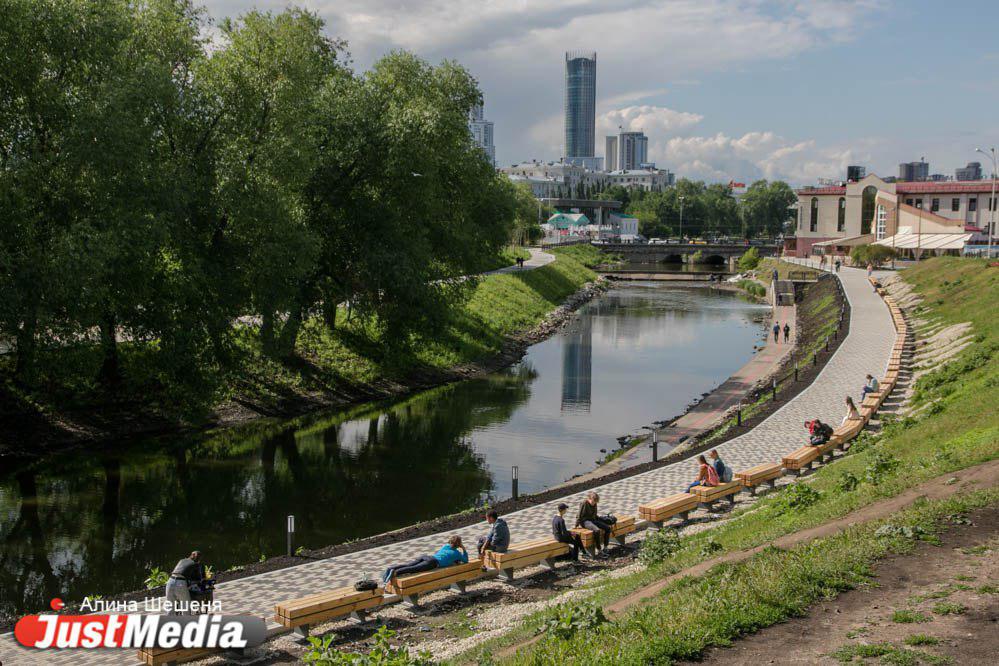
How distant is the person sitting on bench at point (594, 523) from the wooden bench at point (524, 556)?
2.13 feet

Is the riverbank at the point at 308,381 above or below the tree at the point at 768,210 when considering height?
below

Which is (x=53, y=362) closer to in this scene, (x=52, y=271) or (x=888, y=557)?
(x=52, y=271)

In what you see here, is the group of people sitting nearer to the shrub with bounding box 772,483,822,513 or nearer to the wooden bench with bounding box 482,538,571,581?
the wooden bench with bounding box 482,538,571,581

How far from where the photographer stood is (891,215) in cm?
8656

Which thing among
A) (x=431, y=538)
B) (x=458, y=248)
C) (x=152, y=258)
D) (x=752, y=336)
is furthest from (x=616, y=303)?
(x=431, y=538)

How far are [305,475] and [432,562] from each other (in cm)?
1228

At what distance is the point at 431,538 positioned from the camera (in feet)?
54.8

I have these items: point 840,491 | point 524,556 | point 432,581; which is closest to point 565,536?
point 524,556

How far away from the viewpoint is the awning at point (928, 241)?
228 ft

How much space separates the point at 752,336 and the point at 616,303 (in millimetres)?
23127

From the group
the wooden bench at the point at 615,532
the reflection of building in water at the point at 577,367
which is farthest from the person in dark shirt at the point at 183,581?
the reflection of building in water at the point at 577,367

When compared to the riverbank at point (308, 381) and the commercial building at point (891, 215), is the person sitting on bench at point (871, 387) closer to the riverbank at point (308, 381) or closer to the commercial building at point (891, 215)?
the riverbank at point (308, 381)

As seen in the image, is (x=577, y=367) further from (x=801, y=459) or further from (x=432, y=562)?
(x=432, y=562)

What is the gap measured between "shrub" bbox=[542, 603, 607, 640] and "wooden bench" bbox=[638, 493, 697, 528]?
6966 mm
